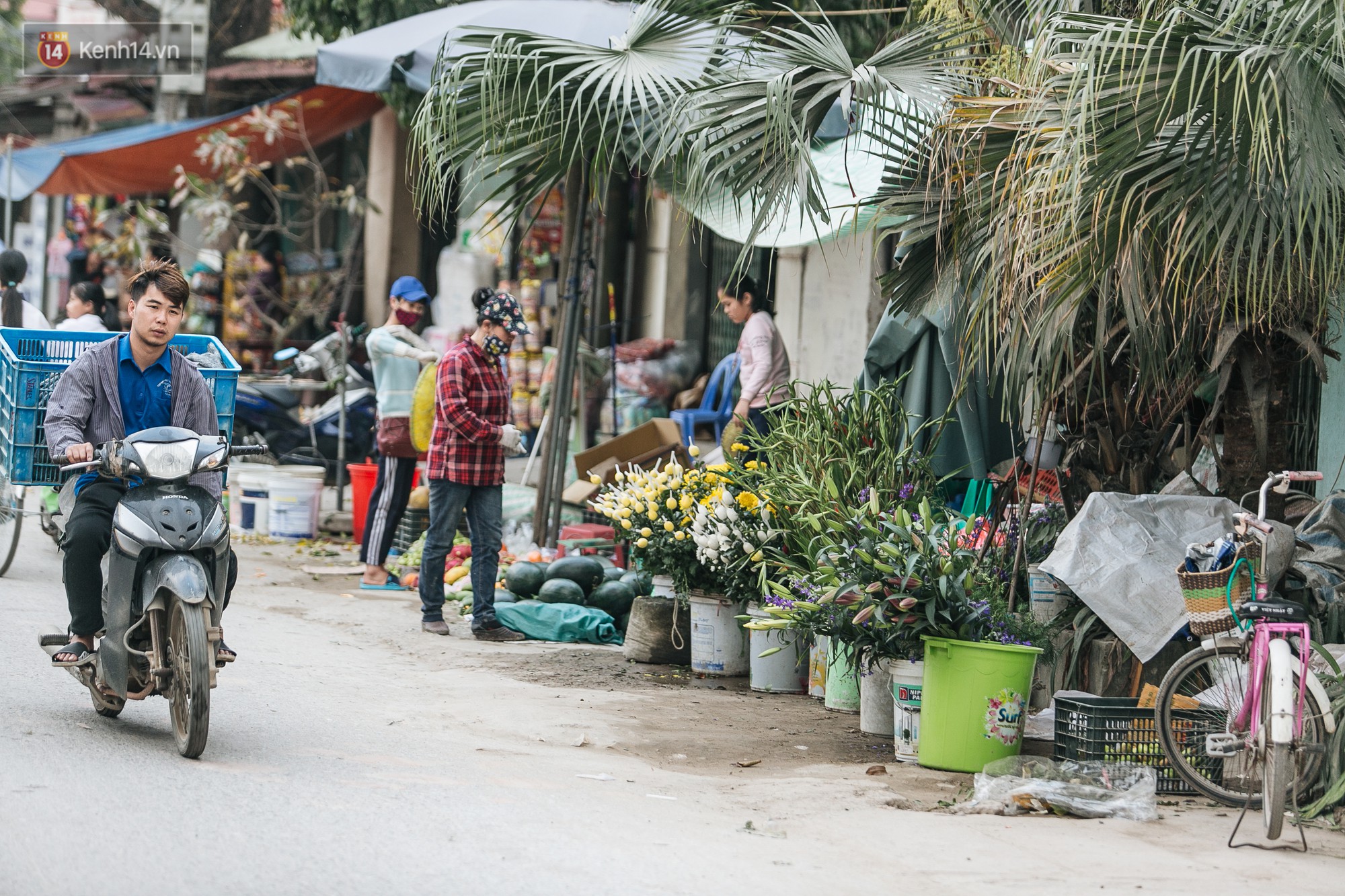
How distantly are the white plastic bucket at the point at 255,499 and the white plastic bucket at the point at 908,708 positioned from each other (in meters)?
7.26

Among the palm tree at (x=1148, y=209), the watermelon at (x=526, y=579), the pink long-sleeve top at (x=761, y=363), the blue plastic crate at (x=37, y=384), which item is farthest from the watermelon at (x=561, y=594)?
the palm tree at (x=1148, y=209)

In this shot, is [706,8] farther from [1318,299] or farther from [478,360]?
[1318,299]

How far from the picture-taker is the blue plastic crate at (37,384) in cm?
634

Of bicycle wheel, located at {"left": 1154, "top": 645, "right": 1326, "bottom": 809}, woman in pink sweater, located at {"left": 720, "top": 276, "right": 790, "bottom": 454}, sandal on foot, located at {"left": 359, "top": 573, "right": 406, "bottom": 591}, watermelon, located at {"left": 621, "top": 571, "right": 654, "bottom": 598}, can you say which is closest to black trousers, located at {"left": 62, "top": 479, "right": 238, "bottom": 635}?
watermelon, located at {"left": 621, "top": 571, "right": 654, "bottom": 598}

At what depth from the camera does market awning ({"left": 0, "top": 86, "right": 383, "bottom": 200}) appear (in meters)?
16.0

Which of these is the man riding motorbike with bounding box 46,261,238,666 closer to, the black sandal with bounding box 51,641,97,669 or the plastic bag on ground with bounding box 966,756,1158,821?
the black sandal with bounding box 51,641,97,669

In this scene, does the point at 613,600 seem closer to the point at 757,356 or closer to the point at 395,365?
the point at 757,356

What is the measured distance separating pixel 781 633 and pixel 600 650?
166 cm

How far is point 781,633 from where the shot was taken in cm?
729

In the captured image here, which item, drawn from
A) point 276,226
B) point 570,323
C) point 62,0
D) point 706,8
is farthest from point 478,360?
point 62,0

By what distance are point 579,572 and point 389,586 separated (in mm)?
1847

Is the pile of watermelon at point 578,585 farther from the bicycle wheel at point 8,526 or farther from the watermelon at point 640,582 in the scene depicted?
the bicycle wheel at point 8,526

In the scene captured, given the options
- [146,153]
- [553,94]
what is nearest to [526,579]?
[553,94]

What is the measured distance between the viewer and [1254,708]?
206 inches
